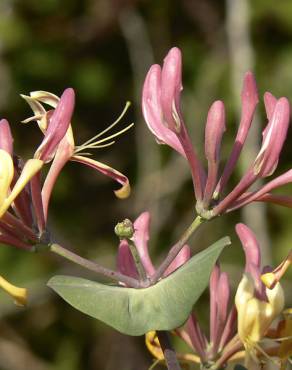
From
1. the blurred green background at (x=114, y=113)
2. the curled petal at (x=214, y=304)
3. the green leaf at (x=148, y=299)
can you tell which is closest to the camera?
the green leaf at (x=148, y=299)

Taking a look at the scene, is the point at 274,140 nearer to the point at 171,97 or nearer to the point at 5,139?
the point at 171,97

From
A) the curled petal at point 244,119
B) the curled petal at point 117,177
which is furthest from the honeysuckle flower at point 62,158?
the curled petal at point 244,119

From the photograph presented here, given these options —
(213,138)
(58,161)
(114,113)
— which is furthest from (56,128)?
(114,113)

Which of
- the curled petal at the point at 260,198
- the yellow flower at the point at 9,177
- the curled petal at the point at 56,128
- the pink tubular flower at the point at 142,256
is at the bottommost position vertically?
the pink tubular flower at the point at 142,256

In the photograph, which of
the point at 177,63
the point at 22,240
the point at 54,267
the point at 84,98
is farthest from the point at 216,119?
the point at 84,98

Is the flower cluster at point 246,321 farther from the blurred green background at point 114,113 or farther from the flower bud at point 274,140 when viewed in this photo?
the blurred green background at point 114,113

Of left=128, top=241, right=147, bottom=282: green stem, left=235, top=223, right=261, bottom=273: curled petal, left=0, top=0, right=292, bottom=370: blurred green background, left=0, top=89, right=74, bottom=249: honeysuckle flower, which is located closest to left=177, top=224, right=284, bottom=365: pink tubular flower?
left=235, top=223, right=261, bottom=273: curled petal
